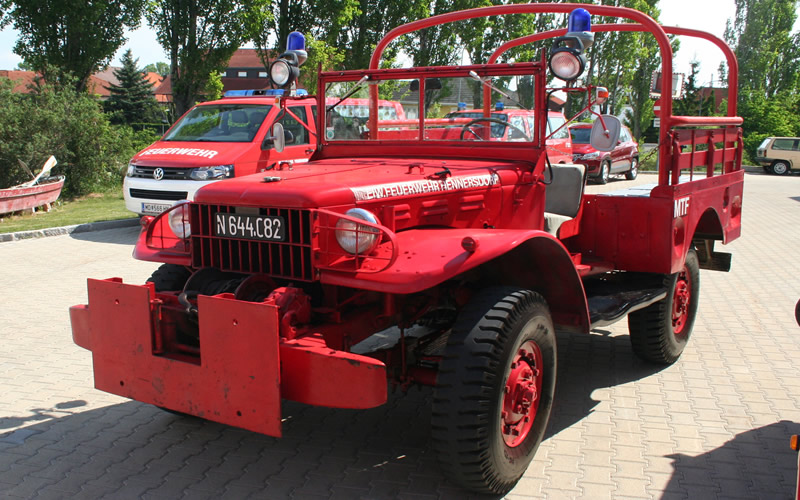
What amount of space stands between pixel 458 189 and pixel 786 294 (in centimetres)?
547

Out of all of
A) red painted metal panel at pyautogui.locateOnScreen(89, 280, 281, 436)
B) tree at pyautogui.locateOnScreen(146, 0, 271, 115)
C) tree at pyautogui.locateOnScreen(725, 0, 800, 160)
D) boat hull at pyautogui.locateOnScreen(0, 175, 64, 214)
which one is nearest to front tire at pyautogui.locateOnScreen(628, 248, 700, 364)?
red painted metal panel at pyautogui.locateOnScreen(89, 280, 281, 436)

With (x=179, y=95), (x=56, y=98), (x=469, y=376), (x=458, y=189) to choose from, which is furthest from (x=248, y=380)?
(x=179, y=95)

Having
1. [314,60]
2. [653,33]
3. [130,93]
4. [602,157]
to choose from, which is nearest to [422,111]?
[653,33]

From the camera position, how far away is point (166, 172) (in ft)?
35.4

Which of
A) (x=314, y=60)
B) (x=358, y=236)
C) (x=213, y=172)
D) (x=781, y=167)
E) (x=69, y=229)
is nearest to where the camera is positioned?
(x=358, y=236)

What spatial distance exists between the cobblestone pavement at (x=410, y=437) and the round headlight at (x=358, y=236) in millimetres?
1218

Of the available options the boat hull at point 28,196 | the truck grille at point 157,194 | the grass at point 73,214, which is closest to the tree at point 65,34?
the grass at point 73,214

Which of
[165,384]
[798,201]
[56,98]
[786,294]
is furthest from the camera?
[798,201]

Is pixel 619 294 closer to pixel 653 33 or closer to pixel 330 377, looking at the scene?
pixel 653 33

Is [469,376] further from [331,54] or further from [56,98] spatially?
[331,54]

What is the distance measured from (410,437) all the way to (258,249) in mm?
1488

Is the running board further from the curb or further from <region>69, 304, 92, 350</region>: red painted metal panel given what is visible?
the curb

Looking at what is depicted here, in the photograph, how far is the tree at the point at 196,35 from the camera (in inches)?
823

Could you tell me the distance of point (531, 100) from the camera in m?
4.61
